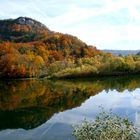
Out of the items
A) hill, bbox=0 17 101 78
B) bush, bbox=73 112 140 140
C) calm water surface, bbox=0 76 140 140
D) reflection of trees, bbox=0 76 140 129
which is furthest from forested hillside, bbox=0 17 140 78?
bush, bbox=73 112 140 140

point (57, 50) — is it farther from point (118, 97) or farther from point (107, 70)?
point (118, 97)

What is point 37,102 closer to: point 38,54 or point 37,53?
point 38,54

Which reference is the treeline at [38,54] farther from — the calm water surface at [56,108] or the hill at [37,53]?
the calm water surface at [56,108]

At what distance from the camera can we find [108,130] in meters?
14.0

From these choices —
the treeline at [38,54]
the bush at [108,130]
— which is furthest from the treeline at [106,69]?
the bush at [108,130]

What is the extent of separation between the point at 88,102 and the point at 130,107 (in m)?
8.99

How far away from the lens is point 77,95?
204 ft

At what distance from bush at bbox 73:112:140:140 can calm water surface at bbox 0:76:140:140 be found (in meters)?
14.7

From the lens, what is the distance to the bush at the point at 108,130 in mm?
13844

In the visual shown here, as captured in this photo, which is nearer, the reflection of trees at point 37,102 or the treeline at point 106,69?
the reflection of trees at point 37,102

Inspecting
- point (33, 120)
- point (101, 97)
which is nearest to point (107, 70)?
point (101, 97)

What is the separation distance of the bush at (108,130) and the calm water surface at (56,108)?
1472cm

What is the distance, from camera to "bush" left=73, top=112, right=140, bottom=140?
13.8m

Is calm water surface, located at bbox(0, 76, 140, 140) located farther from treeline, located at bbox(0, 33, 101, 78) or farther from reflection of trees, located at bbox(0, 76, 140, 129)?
treeline, located at bbox(0, 33, 101, 78)
